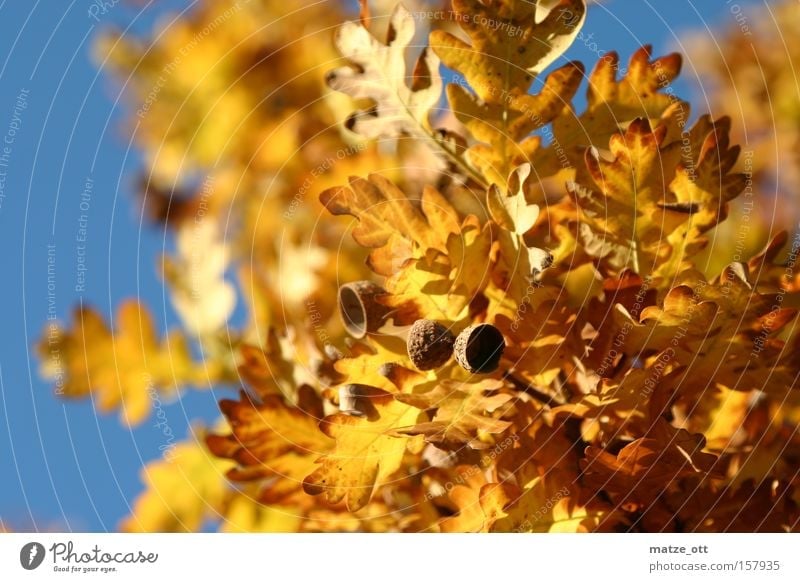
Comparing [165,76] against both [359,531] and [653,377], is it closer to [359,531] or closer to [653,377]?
[359,531]

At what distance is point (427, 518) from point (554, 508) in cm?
16

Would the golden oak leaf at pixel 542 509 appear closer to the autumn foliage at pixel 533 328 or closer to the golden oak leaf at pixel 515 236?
the autumn foliage at pixel 533 328

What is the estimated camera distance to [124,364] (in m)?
1.01

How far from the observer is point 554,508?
698 millimetres

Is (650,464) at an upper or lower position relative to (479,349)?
lower

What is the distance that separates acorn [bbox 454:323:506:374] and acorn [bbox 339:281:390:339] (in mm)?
90

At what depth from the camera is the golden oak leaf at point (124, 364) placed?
39.4 inches

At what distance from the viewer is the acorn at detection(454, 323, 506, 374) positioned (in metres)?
0.67

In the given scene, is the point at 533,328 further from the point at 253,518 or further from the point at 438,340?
the point at 253,518

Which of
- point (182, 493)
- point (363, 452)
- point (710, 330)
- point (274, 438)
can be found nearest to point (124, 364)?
point (182, 493)
